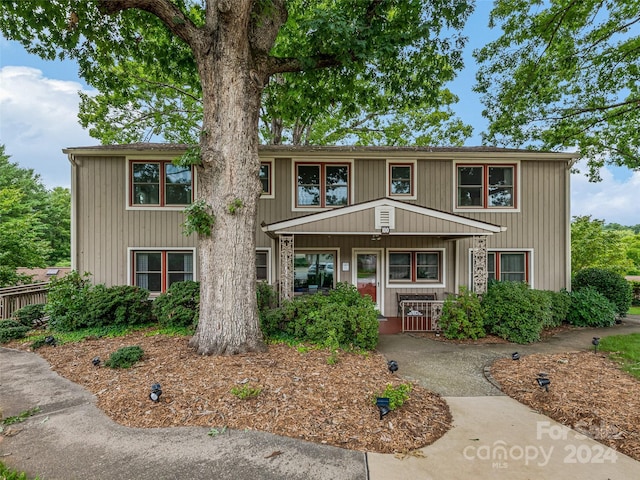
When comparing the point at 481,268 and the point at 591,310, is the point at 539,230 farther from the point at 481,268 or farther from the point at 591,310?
the point at 481,268

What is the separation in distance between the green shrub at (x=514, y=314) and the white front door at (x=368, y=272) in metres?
3.17

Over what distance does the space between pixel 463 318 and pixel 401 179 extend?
15.7 ft

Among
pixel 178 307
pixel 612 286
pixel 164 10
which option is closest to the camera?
pixel 164 10

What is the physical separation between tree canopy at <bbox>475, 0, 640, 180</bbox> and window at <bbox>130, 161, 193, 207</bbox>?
1119 centimetres

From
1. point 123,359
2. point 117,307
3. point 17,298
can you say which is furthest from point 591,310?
point 17,298

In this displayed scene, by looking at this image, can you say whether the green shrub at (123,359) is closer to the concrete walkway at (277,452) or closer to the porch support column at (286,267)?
the concrete walkway at (277,452)

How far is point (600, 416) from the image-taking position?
143 inches

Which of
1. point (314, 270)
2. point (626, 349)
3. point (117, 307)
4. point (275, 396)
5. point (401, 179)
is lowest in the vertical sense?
point (626, 349)

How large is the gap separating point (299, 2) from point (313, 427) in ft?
33.3

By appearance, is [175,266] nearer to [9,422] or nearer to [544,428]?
[9,422]

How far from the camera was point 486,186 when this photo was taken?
9938mm

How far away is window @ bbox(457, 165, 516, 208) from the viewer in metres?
9.91

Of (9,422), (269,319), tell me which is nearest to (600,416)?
(269,319)

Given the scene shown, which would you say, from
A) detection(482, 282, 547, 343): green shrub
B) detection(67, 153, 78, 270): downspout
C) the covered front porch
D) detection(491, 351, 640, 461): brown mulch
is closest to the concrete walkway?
detection(491, 351, 640, 461): brown mulch
